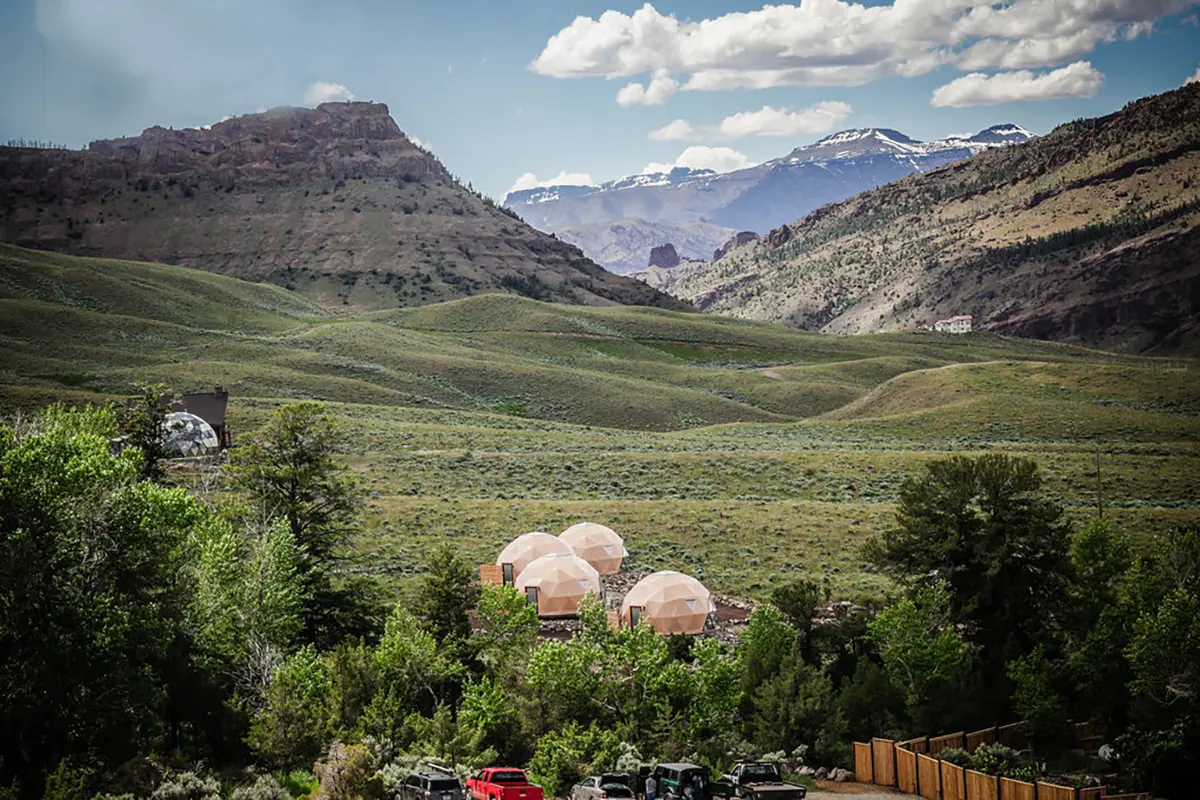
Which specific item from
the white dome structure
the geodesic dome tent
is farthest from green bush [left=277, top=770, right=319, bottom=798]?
the geodesic dome tent

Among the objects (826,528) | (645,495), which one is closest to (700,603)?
(826,528)

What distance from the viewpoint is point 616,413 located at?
138m

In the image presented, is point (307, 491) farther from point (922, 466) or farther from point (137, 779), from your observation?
point (922, 466)

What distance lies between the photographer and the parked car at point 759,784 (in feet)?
85.6

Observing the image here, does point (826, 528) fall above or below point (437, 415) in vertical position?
below

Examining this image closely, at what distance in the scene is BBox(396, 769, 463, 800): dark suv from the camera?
24.9 meters

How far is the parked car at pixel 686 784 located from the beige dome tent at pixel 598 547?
2836 cm

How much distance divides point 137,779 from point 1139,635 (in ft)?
85.9

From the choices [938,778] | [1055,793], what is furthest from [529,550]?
[1055,793]

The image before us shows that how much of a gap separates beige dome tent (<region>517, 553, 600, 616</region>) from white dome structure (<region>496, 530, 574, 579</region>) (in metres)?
1.40

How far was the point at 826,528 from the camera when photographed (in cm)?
6556

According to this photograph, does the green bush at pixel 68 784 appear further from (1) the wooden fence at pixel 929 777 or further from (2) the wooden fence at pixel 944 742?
(2) the wooden fence at pixel 944 742

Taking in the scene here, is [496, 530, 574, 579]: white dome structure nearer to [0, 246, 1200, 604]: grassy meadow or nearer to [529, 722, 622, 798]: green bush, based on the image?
[0, 246, 1200, 604]: grassy meadow

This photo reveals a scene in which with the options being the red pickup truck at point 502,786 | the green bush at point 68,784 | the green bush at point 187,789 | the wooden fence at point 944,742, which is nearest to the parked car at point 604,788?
the red pickup truck at point 502,786
